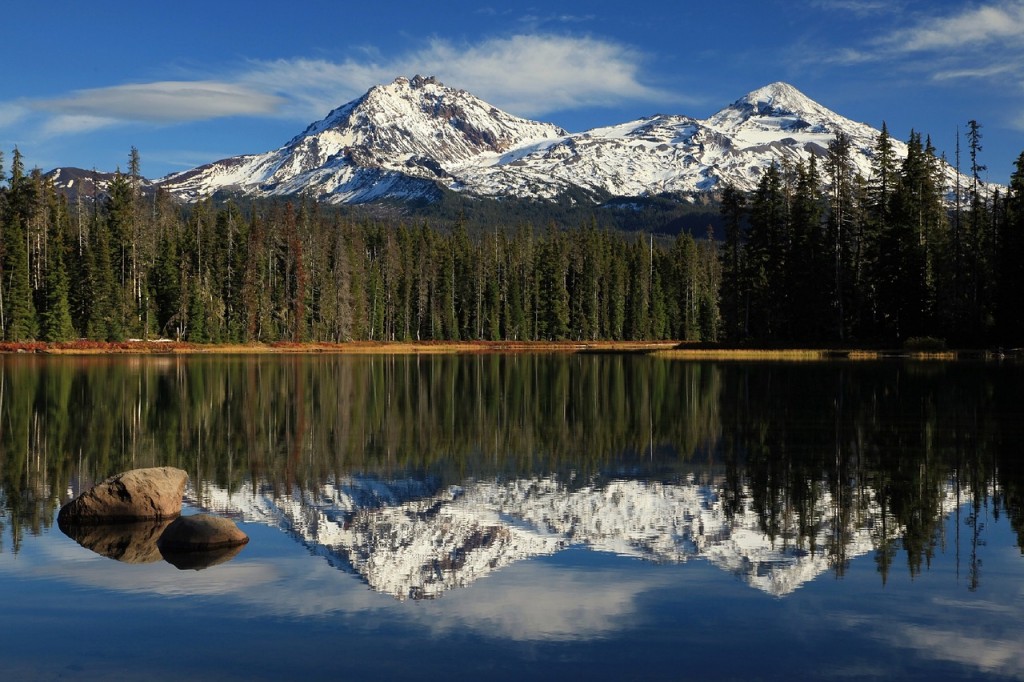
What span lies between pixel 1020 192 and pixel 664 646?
83.5 m

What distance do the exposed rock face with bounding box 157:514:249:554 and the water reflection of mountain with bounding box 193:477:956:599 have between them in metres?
1.30

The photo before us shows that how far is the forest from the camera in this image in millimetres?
85812

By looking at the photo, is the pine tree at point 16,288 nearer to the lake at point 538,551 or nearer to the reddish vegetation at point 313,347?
the reddish vegetation at point 313,347

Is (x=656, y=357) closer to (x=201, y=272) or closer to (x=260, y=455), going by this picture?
(x=201, y=272)

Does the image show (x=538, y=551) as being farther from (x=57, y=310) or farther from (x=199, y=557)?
(x=57, y=310)

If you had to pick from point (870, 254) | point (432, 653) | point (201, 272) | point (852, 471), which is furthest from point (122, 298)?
point (432, 653)

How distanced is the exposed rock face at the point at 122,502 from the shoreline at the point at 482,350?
6980 cm

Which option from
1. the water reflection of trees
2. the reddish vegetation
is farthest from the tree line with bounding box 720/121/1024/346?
the water reflection of trees

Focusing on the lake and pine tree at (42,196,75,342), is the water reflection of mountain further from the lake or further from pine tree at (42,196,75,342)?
pine tree at (42,196,75,342)

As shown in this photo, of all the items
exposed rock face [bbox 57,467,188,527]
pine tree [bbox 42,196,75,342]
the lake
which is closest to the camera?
the lake

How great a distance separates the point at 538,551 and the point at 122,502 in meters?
7.79

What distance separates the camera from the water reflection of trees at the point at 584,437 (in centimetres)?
1997

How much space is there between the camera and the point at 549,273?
14962cm

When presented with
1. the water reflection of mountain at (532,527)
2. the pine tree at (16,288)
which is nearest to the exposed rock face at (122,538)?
the water reflection of mountain at (532,527)
